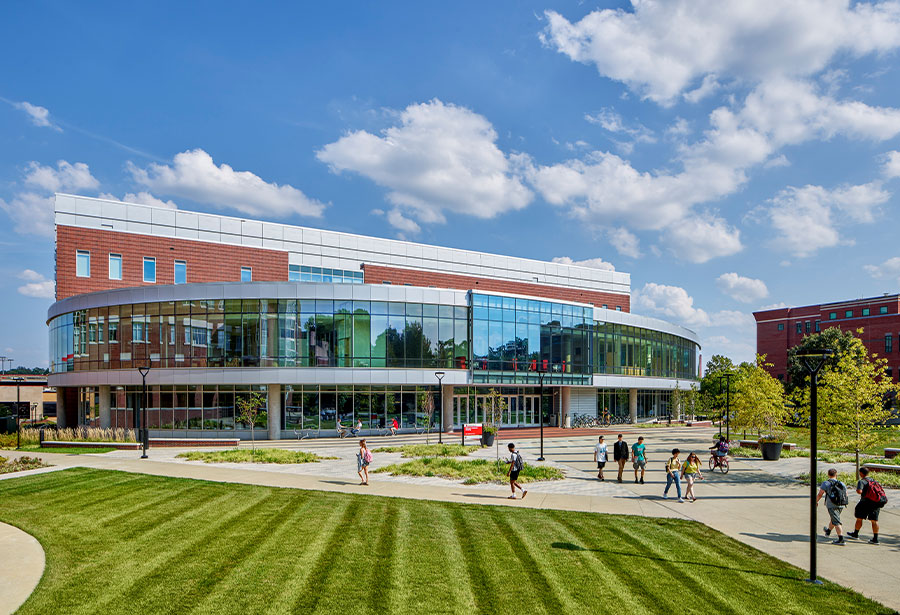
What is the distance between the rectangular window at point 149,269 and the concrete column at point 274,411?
53.7 feet

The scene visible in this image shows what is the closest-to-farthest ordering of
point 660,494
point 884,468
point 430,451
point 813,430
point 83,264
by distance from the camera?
point 813,430, point 660,494, point 884,468, point 430,451, point 83,264

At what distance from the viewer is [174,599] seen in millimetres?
9508

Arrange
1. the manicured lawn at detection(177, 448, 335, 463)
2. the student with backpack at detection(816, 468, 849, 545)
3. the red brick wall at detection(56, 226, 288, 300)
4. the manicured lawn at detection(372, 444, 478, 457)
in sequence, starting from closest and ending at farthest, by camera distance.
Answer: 1. the student with backpack at detection(816, 468, 849, 545)
2. the manicured lawn at detection(177, 448, 335, 463)
3. the manicured lawn at detection(372, 444, 478, 457)
4. the red brick wall at detection(56, 226, 288, 300)

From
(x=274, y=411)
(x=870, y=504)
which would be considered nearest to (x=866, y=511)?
(x=870, y=504)

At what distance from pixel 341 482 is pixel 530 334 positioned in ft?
95.0

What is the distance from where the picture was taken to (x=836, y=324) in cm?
9256

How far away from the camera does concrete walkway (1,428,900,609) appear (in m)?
12.5

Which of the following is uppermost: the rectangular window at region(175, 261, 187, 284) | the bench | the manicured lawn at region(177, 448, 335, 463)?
the rectangular window at region(175, 261, 187, 284)

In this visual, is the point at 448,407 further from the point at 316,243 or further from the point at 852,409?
the point at 852,409

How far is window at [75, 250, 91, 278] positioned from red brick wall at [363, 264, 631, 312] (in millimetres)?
23591

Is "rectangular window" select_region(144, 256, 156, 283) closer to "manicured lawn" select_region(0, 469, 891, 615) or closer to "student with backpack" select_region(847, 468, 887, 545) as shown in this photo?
"manicured lawn" select_region(0, 469, 891, 615)

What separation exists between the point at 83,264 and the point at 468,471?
38272 mm

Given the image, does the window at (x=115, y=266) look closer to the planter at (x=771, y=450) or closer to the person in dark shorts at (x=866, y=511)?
the planter at (x=771, y=450)

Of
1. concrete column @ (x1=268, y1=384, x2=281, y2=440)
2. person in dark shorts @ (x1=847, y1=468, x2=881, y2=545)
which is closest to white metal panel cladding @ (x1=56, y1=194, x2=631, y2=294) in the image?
→ concrete column @ (x1=268, y1=384, x2=281, y2=440)
